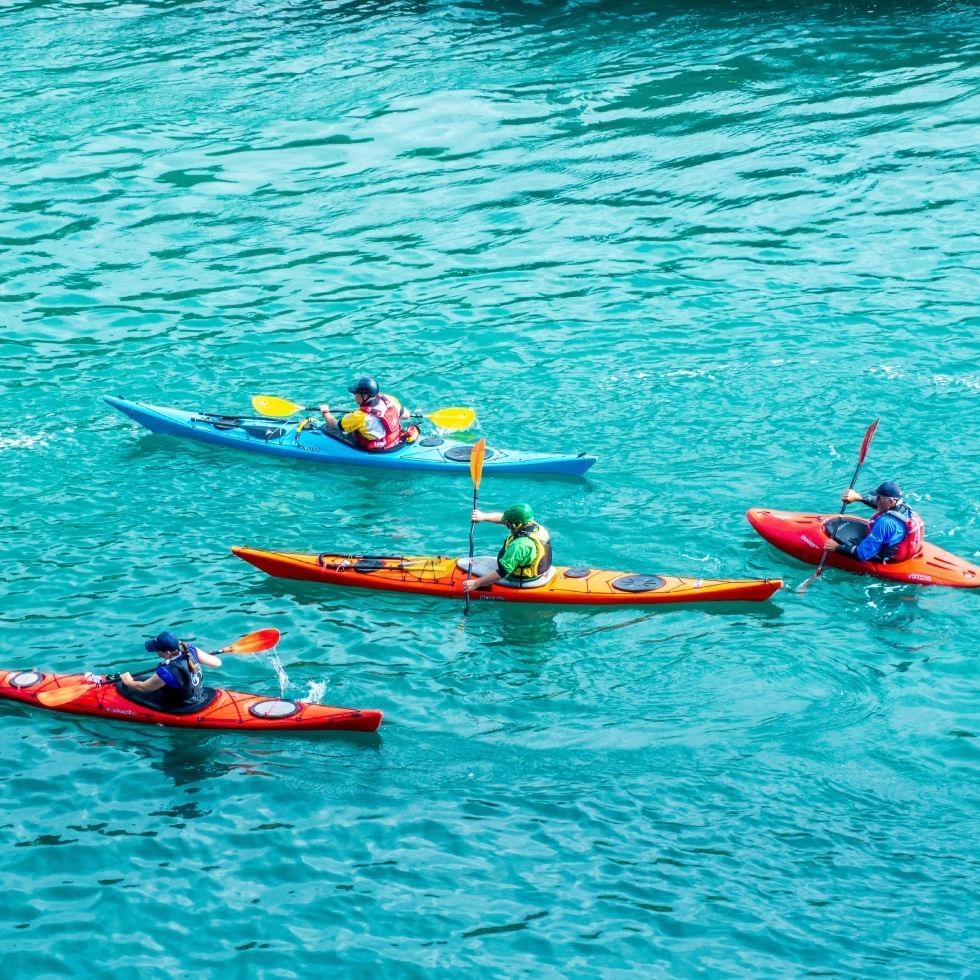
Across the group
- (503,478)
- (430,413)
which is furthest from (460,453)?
(430,413)

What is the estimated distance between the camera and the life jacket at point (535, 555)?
52.2 feet

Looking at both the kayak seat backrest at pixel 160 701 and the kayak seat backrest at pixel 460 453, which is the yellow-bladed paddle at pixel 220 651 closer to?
the kayak seat backrest at pixel 160 701

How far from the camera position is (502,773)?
13.1 m

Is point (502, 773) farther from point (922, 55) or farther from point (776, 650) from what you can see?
point (922, 55)

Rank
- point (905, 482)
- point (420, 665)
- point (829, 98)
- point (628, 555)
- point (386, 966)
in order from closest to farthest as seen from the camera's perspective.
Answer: point (386, 966), point (420, 665), point (628, 555), point (905, 482), point (829, 98)

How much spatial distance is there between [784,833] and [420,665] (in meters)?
4.39

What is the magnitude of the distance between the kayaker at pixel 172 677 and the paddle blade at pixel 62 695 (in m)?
0.43

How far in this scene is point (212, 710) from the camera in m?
13.9

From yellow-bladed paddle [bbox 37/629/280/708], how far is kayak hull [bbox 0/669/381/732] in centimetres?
2

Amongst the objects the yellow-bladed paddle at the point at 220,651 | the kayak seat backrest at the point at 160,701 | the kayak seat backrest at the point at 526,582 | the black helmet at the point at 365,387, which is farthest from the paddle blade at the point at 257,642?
the black helmet at the point at 365,387

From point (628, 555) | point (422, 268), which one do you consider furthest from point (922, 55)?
point (628, 555)

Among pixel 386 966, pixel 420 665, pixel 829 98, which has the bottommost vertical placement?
pixel 386 966

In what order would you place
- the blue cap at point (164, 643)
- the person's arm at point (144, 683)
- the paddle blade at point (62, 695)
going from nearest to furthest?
the blue cap at point (164, 643) < the person's arm at point (144, 683) < the paddle blade at point (62, 695)

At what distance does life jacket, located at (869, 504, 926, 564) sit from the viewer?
52.0 ft
